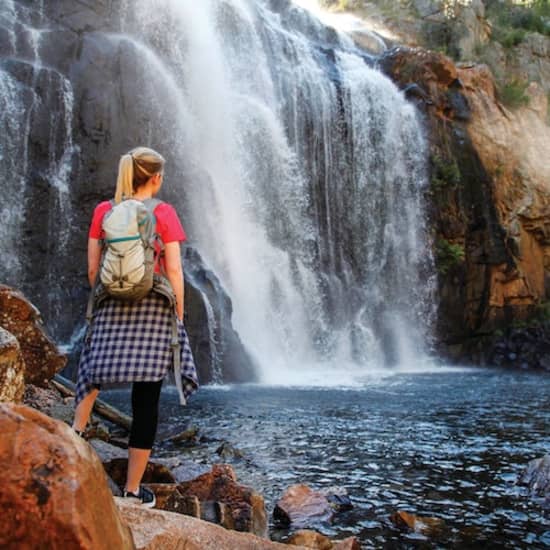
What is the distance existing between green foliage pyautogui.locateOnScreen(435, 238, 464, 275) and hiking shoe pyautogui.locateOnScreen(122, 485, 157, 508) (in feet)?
55.5

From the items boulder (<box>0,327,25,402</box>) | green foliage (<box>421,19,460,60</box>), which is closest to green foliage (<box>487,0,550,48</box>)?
green foliage (<box>421,19,460,60</box>)

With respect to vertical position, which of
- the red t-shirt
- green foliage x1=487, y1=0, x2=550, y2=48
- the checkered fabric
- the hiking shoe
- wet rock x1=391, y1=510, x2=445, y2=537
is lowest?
wet rock x1=391, y1=510, x2=445, y2=537

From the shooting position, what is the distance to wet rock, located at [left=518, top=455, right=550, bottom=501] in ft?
15.0

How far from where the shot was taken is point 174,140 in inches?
613

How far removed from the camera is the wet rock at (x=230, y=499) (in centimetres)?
354

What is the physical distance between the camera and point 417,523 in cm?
398

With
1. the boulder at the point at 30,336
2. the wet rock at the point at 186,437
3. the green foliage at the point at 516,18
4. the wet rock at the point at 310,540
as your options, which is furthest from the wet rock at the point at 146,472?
the green foliage at the point at 516,18

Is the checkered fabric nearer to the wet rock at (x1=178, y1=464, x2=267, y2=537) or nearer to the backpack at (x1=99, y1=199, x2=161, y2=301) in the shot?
the backpack at (x1=99, y1=199, x2=161, y2=301)

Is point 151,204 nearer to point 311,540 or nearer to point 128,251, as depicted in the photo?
point 128,251

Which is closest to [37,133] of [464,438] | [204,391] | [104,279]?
[204,391]

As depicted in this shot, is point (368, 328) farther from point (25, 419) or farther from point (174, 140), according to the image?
point (25, 419)

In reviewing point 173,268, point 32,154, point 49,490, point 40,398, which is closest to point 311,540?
point 173,268

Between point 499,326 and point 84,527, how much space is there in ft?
62.5

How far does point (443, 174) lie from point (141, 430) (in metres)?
18.0
